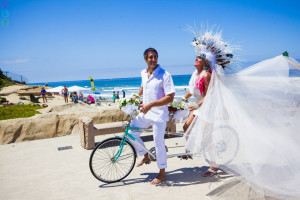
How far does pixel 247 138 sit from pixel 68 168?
3460 millimetres

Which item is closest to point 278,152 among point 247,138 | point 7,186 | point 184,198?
point 247,138

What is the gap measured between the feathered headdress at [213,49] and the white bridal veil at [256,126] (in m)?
0.25

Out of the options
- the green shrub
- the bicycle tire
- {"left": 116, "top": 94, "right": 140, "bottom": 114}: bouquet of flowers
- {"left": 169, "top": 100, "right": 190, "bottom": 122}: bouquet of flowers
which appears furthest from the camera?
the green shrub

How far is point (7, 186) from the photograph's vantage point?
4000 millimetres

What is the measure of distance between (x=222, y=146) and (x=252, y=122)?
2.13 ft

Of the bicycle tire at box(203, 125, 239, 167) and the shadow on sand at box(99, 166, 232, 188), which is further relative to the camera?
the shadow on sand at box(99, 166, 232, 188)

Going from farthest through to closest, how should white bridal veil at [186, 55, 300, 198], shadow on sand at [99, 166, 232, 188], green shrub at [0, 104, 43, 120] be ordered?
green shrub at [0, 104, 43, 120] → shadow on sand at [99, 166, 232, 188] → white bridal veil at [186, 55, 300, 198]

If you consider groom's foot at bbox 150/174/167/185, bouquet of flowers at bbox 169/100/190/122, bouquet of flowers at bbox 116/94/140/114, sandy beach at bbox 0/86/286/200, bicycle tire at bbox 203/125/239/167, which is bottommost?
sandy beach at bbox 0/86/286/200

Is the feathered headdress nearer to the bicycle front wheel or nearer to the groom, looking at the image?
the groom

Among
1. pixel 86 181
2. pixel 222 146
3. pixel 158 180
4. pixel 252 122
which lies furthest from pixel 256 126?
pixel 86 181

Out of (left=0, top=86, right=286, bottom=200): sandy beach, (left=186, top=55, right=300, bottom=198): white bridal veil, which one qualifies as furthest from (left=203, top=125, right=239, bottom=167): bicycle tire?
(left=0, top=86, right=286, bottom=200): sandy beach

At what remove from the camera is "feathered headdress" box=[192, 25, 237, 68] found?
399 cm

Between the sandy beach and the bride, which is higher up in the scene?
the bride

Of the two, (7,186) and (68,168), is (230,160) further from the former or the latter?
(7,186)
